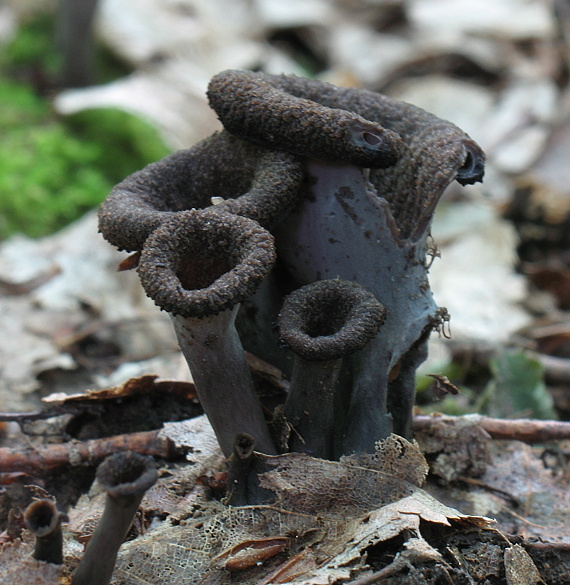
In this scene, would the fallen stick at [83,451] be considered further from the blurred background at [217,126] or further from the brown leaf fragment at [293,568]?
the blurred background at [217,126]

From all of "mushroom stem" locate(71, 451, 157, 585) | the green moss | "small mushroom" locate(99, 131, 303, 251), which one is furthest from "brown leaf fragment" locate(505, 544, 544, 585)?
the green moss

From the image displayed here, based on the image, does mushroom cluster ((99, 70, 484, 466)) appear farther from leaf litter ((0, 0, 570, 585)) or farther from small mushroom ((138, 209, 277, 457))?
leaf litter ((0, 0, 570, 585))

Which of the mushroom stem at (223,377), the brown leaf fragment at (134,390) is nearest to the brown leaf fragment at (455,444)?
the mushroom stem at (223,377)

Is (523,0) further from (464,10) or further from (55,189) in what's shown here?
(55,189)

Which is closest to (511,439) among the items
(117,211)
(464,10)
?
(117,211)

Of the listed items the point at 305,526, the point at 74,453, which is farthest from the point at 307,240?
the point at 74,453

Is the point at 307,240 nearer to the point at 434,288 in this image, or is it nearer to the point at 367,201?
the point at 367,201

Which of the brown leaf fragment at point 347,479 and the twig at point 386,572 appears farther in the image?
the brown leaf fragment at point 347,479
